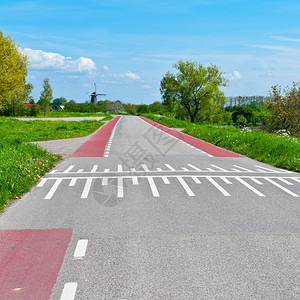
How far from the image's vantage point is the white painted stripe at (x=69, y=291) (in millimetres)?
3777

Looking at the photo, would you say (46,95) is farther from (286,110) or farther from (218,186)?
(218,186)

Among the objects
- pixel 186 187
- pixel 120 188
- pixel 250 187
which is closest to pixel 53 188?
pixel 120 188

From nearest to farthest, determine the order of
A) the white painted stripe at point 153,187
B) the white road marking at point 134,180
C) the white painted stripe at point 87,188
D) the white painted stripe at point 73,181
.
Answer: the white painted stripe at point 87,188 → the white painted stripe at point 153,187 → the white painted stripe at point 73,181 → the white road marking at point 134,180

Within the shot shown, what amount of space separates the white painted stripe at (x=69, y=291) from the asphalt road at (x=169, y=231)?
0.01 meters

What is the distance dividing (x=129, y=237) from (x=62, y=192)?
372cm

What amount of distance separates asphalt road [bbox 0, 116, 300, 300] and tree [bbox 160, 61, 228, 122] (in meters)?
51.5

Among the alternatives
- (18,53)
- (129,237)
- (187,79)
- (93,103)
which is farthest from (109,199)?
(93,103)

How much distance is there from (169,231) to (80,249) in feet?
5.53

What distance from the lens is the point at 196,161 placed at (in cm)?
1468

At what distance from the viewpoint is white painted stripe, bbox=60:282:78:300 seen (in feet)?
12.4

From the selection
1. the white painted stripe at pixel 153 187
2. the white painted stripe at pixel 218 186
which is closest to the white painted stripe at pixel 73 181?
the white painted stripe at pixel 153 187

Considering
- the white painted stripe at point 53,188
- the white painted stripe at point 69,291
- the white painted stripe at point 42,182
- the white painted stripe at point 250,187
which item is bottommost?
the white painted stripe at point 42,182

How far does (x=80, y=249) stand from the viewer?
5074 mm

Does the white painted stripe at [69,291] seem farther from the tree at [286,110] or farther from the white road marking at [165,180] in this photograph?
the tree at [286,110]
